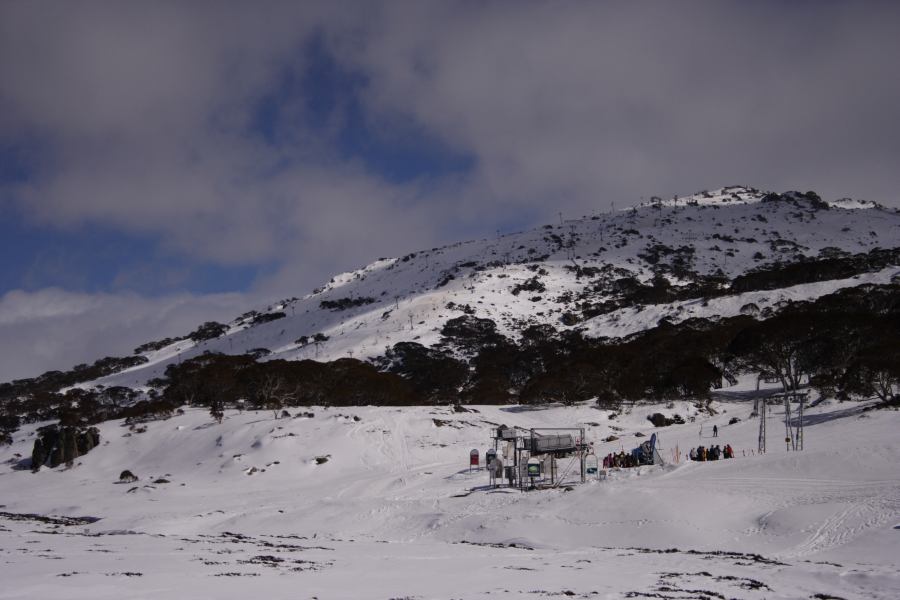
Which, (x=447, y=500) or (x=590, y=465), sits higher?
(x=590, y=465)

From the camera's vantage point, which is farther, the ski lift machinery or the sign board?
the sign board

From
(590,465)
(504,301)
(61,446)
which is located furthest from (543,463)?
(504,301)

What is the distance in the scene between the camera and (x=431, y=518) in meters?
26.0

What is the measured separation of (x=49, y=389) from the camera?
132 metres

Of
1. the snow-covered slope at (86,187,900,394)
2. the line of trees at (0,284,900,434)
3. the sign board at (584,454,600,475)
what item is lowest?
the sign board at (584,454,600,475)

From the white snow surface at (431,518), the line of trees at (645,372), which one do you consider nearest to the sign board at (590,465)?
the white snow surface at (431,518)

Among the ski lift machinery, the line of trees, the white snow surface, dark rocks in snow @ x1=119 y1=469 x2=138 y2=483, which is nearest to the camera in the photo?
the white snow surface

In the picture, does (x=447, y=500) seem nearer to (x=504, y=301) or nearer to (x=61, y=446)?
(x=61, y=446)

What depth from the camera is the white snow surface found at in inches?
537

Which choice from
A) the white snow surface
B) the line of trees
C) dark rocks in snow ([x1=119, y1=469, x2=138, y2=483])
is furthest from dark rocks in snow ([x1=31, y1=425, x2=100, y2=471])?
the line of trees

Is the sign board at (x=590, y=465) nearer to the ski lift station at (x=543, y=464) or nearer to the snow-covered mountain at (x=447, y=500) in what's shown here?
the ski lift station at (x=543, y=464)

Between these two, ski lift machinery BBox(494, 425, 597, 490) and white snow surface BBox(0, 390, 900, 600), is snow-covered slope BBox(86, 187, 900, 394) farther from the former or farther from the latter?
ski lift machinery BBox(494, 425, 597, 490)

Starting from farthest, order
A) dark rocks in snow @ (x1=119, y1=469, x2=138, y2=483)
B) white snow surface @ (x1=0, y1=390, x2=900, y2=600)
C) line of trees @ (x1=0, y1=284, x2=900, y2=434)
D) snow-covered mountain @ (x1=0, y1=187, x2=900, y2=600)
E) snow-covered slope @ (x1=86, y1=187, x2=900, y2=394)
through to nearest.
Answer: snow-covered slope @ (x1=86, y1=187, x2=900, y2=394) < line of trees @ (x1=0, y1=284, x2=900, y2=434) < dark rocks in snow @ (x1=119, y1=469, x2=138, y2=483) < snow-covered mountain @ (x1=0, y1=187, x2=900, y2=600) < white snow surface @ (x1=0, y1=390, x2=900, y2=600)

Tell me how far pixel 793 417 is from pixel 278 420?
35.9m
